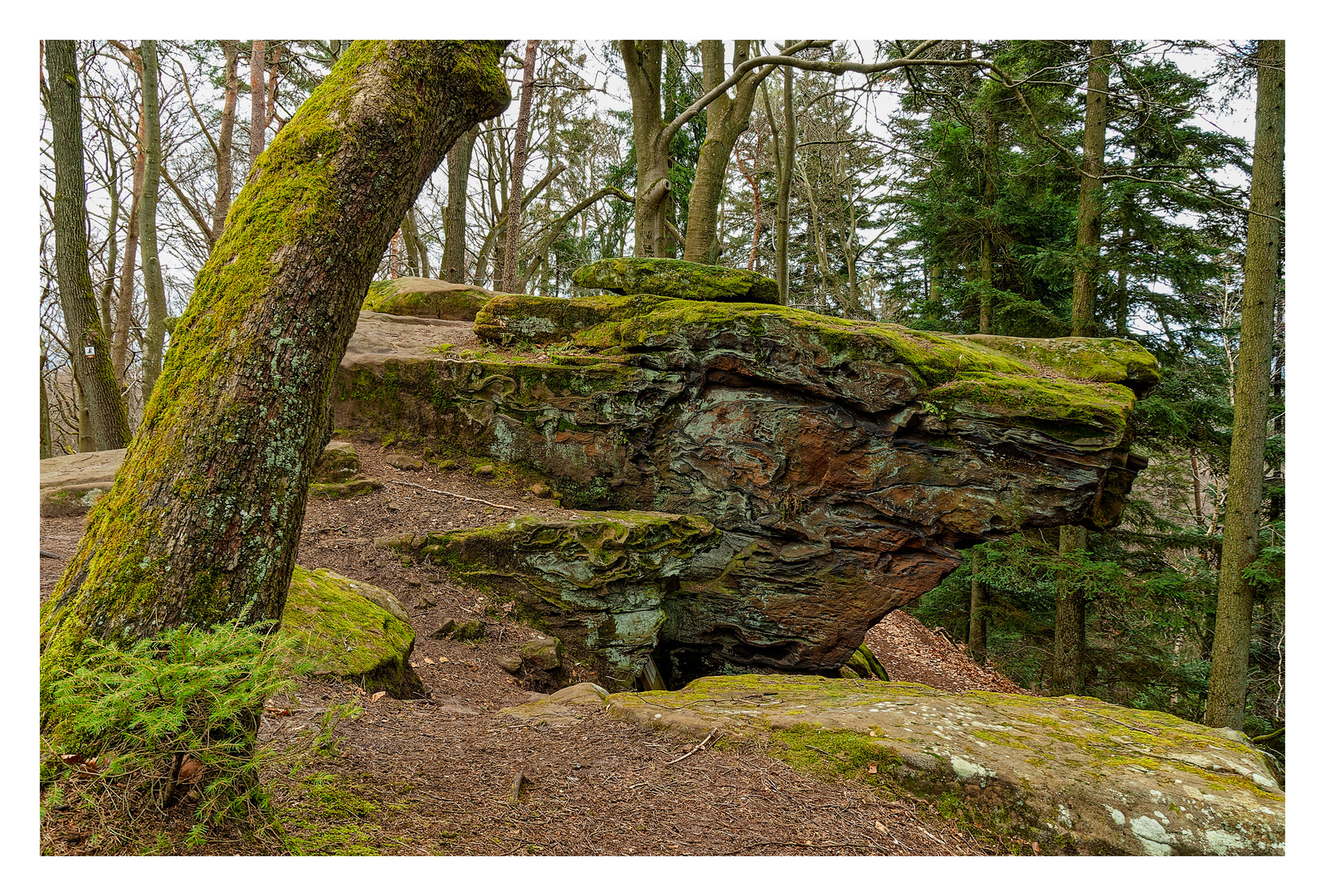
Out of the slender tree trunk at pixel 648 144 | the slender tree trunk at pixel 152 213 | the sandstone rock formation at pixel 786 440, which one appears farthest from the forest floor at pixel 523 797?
the slender tree trunk at pixel 152 213

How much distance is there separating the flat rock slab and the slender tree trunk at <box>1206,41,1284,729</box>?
5.40 metres

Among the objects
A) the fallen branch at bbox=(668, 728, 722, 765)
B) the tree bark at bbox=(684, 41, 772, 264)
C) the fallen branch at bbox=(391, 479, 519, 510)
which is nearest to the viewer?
the fallen branch at bbox=(668, 728, 722, 765)

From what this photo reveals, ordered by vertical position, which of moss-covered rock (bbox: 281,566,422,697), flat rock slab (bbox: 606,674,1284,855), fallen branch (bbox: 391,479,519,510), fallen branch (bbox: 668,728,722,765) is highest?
fallen branch (bbox: 391,479,519,510)

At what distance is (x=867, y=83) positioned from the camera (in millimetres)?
8211

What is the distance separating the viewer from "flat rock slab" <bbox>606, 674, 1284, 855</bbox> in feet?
11.0

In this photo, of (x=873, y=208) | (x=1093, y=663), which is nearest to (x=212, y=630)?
(x=1093, y=663)

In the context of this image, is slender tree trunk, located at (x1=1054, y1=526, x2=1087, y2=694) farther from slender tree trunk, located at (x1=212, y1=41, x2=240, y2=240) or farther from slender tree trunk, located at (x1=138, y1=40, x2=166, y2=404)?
slender tree trunk, located at (x1=212, y1=41, x2=240, y2=240)

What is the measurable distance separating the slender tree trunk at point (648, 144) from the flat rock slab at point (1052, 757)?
8.27 meters

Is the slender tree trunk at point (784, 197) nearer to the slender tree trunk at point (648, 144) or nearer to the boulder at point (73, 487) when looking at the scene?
the slender tree trunk at point (648, 144)

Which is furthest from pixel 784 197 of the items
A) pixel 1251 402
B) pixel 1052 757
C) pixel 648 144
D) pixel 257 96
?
pixel 1052 757

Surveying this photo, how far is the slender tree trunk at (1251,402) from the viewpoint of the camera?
8172mm

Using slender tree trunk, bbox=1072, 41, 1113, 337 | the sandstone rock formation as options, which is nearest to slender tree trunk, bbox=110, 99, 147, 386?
the sandstone rock formation

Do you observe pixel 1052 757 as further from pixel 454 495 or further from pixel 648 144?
pixel 648 144

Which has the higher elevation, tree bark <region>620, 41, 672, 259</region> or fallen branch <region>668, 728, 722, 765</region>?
tree bark <region>620, 41, 672, 259</region>
